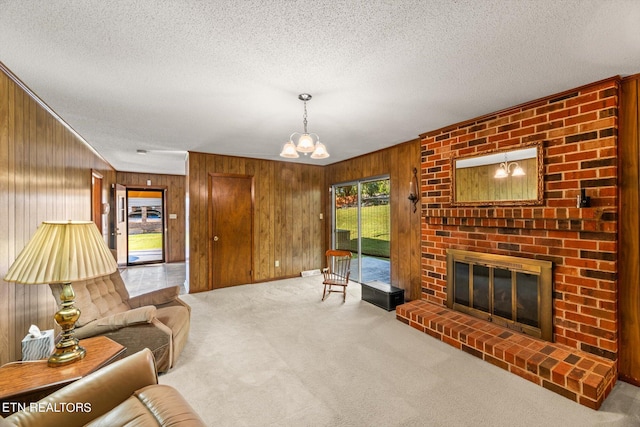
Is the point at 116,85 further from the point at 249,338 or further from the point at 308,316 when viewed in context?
the point at 308,316

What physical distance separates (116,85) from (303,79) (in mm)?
1509

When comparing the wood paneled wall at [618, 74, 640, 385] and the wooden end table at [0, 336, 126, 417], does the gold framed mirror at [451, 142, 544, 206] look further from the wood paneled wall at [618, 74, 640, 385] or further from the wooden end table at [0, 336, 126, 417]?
the wooden end table at [0, 336, 126, 417]

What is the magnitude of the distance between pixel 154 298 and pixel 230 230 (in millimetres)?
2101

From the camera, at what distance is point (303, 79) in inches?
84.8

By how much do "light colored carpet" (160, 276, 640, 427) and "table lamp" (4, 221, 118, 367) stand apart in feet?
2.94

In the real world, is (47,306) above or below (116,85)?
A: below

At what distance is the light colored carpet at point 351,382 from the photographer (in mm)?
1882

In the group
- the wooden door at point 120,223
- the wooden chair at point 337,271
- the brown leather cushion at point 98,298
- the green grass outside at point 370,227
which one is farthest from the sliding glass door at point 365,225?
the wooden door at point 120,223

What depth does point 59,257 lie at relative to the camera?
1.56 meters

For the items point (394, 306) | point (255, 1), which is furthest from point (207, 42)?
point (394, 306)

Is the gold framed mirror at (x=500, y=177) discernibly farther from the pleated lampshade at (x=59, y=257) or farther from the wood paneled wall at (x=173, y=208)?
the wood paneled wall at (x=173, y=208)

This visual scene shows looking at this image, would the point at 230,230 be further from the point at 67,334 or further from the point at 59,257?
the point at 59,257

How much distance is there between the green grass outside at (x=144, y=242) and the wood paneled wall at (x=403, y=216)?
31.6 feet

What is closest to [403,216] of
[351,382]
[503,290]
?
[503,290]
